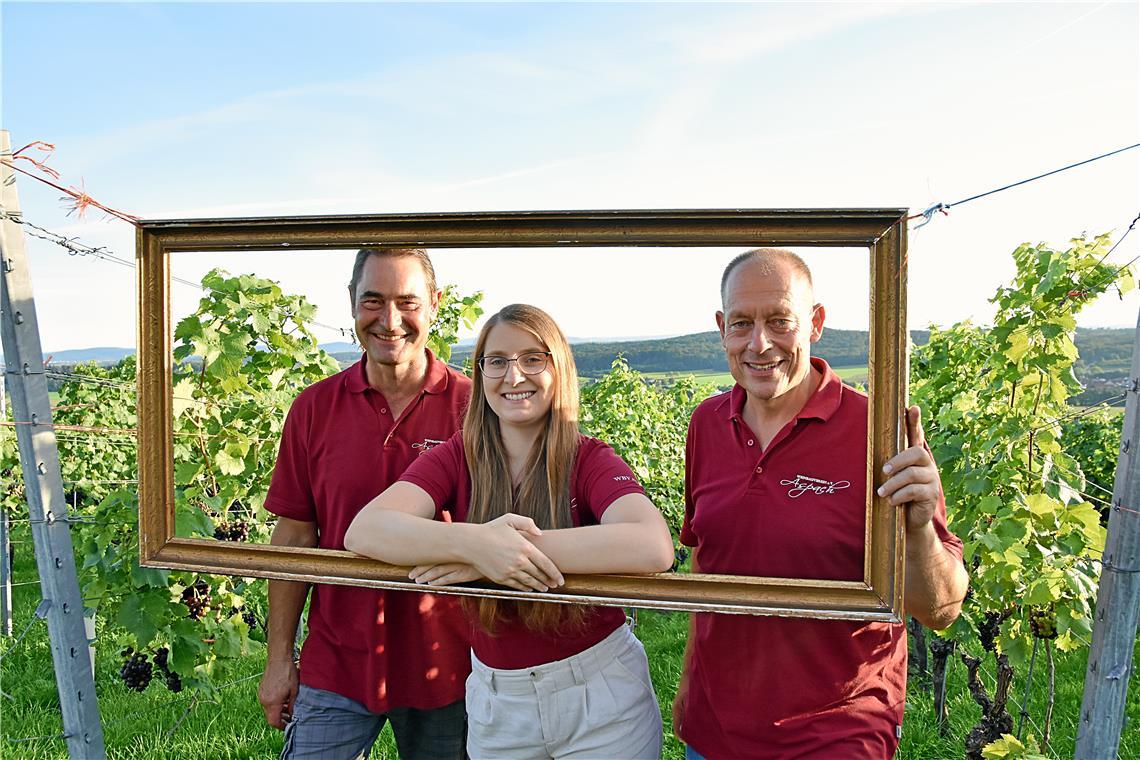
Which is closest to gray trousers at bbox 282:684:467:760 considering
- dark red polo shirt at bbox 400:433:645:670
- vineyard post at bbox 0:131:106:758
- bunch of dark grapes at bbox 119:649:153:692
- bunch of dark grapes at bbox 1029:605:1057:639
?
dark red polo shirt at bbox 400:433:645:670

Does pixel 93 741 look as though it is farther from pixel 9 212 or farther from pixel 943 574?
pixel 943 574

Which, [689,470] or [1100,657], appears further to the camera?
[1100,657]

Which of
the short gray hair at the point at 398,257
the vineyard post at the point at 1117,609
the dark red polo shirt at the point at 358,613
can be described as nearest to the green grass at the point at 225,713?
the dark red polo shirt at the point at 358,613

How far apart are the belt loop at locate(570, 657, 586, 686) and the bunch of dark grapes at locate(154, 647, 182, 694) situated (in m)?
3.91

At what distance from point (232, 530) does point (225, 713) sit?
218 centimetres

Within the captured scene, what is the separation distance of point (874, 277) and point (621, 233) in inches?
28.0

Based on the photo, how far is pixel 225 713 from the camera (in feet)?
18.5

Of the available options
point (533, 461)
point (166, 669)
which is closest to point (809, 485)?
point (533, 461)

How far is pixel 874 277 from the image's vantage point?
221 cm

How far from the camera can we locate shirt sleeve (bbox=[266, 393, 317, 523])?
2.93 meters

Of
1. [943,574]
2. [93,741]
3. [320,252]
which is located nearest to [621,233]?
[320,252]

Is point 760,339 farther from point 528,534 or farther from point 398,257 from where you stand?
point 398,257

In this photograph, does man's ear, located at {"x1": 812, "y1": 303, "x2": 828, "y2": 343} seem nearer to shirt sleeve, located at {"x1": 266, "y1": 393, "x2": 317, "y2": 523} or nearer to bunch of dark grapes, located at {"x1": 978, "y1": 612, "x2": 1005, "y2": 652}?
shirt sleeve, located at {"x1": 266, "y1": 393, "x2": 317, "y2": 523}

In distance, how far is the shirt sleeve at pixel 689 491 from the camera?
2.58 m
